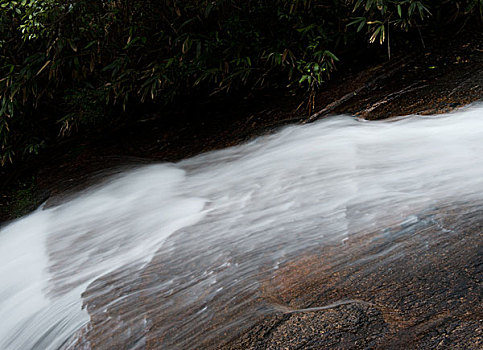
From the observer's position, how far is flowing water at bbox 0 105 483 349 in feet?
6.59

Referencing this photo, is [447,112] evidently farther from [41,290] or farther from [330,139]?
[41,290]

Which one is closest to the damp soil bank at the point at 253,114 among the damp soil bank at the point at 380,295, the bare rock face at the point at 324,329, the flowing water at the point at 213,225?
the damp soil bank at the point at 380,295

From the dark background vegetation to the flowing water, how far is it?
81cm

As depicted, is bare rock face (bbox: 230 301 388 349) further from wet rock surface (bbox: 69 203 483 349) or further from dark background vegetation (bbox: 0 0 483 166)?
dark background vegetation (bbox: 0 0 483 166)

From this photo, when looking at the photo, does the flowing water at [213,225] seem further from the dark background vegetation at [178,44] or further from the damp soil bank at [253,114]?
the dark background vegetation at [178,44]

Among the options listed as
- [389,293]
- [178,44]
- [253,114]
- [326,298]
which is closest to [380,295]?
[389,293]

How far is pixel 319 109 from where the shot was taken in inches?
158

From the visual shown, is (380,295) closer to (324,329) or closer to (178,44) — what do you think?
(324,329)

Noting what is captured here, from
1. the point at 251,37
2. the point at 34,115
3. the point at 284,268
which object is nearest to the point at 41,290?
the point at 284,268

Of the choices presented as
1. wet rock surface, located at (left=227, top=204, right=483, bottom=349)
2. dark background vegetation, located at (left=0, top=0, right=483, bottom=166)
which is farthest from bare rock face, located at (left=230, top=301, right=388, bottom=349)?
dark background vegetation, located at (left=0, top=0, right=483, bottom=166)

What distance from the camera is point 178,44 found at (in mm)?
4594

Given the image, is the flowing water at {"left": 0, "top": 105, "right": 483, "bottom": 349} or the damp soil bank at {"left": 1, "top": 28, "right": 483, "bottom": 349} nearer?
the damp soil bank at {"left": 1, "top": 28, "right": 483, "bottom": 349}

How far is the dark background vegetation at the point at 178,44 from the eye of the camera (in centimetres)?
412

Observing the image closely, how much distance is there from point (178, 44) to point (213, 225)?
242 cm
